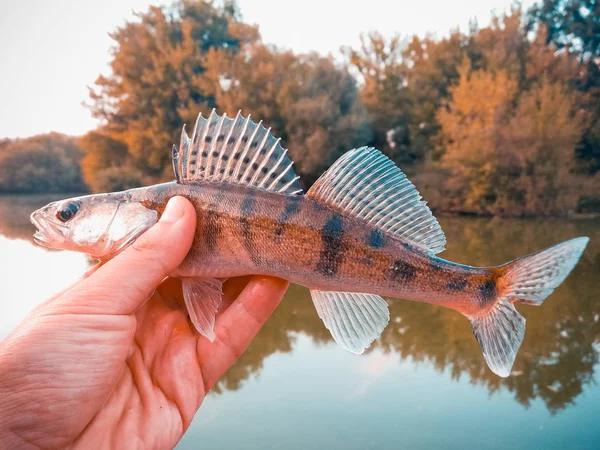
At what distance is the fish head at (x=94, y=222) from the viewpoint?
1763mm

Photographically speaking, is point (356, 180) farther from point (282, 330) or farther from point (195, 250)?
point (282, 330)

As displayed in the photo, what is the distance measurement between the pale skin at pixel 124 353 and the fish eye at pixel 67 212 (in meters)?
0.30

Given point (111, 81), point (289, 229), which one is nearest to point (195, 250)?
point (289, 229)

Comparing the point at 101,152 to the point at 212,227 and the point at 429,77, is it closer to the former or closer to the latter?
the point at 429,77

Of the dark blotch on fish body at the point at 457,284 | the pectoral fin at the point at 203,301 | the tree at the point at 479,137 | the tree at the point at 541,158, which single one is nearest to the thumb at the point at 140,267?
the pectoral fin at the point at 203,301

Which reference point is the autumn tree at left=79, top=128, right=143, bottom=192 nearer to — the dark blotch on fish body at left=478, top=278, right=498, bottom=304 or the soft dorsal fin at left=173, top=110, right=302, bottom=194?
the soft dorsal fin at left=173, top=110, right=302, bottom=194

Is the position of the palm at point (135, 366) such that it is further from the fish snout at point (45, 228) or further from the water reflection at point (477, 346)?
the water reflection at point (477, 346)

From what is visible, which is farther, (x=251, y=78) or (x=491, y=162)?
(x=251, y=78)

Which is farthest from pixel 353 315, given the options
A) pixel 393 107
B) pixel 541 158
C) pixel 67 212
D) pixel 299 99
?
pixel 393 107

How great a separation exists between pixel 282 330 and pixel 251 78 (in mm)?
11792

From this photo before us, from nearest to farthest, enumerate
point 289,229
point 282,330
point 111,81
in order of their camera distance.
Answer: point 289,229 < point 282,330 < point 111,81

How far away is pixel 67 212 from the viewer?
70.3 inches

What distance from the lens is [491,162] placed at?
12445 millimetres

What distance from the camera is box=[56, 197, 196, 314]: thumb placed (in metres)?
1.49
